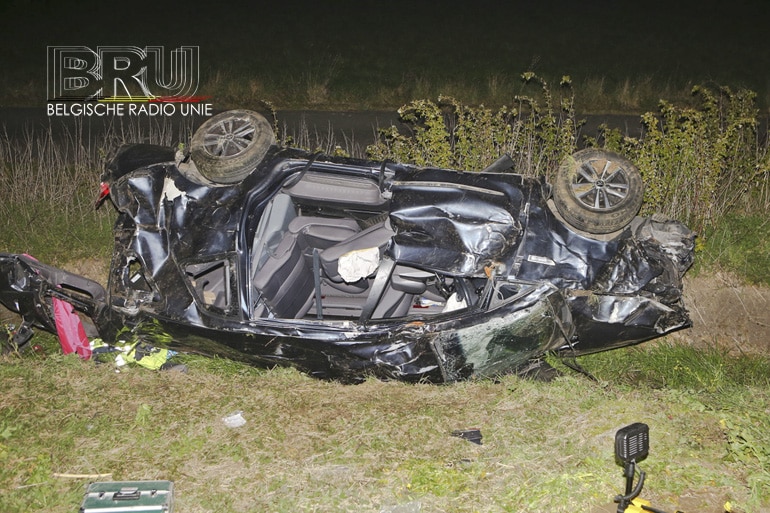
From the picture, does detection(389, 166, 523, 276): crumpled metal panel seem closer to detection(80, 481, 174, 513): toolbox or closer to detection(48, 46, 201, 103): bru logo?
detection(80, 481, 174, 513): toolbox

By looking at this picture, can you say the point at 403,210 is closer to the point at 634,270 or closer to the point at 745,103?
the point at 634,270

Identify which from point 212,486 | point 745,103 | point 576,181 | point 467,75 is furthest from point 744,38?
point 212,486

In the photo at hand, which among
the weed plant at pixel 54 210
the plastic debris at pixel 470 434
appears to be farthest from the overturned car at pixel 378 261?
the weed plant at pixel 54 210

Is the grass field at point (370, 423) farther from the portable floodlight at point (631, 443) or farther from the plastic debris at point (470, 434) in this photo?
the portable floodlight at point (631, 443)

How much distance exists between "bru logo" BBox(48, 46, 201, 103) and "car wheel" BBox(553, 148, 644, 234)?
8414mm

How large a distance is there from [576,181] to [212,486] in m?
3.32

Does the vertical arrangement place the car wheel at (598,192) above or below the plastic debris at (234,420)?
above

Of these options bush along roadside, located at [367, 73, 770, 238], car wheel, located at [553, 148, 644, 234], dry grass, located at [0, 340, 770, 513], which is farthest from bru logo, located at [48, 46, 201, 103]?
car wheel, located at [553, 148, 644, 234]

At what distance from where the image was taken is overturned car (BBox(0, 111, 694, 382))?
5.37 metres

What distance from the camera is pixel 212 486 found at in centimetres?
475

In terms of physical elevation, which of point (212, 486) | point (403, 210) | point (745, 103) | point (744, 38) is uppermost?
point (744, 38)

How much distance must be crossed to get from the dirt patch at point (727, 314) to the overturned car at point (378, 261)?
5.85 ft

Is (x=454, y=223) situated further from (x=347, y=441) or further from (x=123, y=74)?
(x=123, y=74)

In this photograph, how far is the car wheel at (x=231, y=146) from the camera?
222 inches
